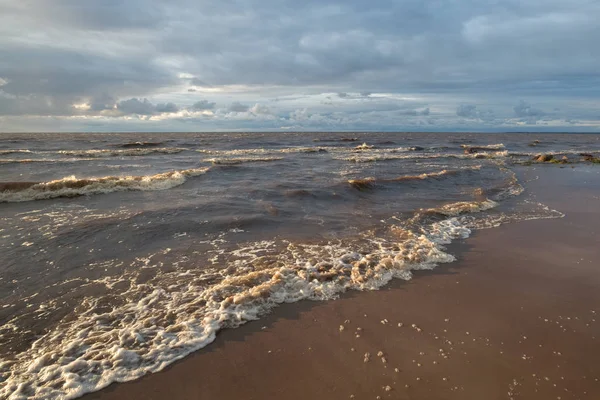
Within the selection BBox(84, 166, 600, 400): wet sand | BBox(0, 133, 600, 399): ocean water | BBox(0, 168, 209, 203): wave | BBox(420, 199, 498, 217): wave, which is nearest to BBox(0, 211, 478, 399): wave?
BBox(0, 133, 600, 399): ocean water

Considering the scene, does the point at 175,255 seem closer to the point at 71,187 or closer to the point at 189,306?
the point at 189,306

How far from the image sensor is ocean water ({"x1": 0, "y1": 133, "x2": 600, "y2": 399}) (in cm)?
466

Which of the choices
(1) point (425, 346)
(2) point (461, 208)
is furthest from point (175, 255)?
(2) point (461, 208)

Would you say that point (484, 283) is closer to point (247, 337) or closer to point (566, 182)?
point (247, 337)

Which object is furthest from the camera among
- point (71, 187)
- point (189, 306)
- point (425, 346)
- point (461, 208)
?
point (71, 187)

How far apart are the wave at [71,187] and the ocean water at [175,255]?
0.07 meters

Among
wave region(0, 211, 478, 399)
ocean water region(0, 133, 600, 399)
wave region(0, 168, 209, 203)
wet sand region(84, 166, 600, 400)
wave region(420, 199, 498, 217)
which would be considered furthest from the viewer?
wave region(0, 168, 209, 203)

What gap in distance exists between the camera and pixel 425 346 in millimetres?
4594

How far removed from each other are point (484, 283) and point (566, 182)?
15622mm

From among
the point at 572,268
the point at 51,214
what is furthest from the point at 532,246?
the point at 51,214

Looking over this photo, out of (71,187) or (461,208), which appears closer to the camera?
(461,208)

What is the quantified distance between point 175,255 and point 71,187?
10707 millimetres

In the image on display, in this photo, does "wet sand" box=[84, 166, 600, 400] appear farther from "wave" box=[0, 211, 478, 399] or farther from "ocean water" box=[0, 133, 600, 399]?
"ocean water" box=[0, 133, 600, 399]

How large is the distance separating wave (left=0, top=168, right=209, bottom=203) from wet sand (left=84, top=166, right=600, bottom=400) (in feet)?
43.3
